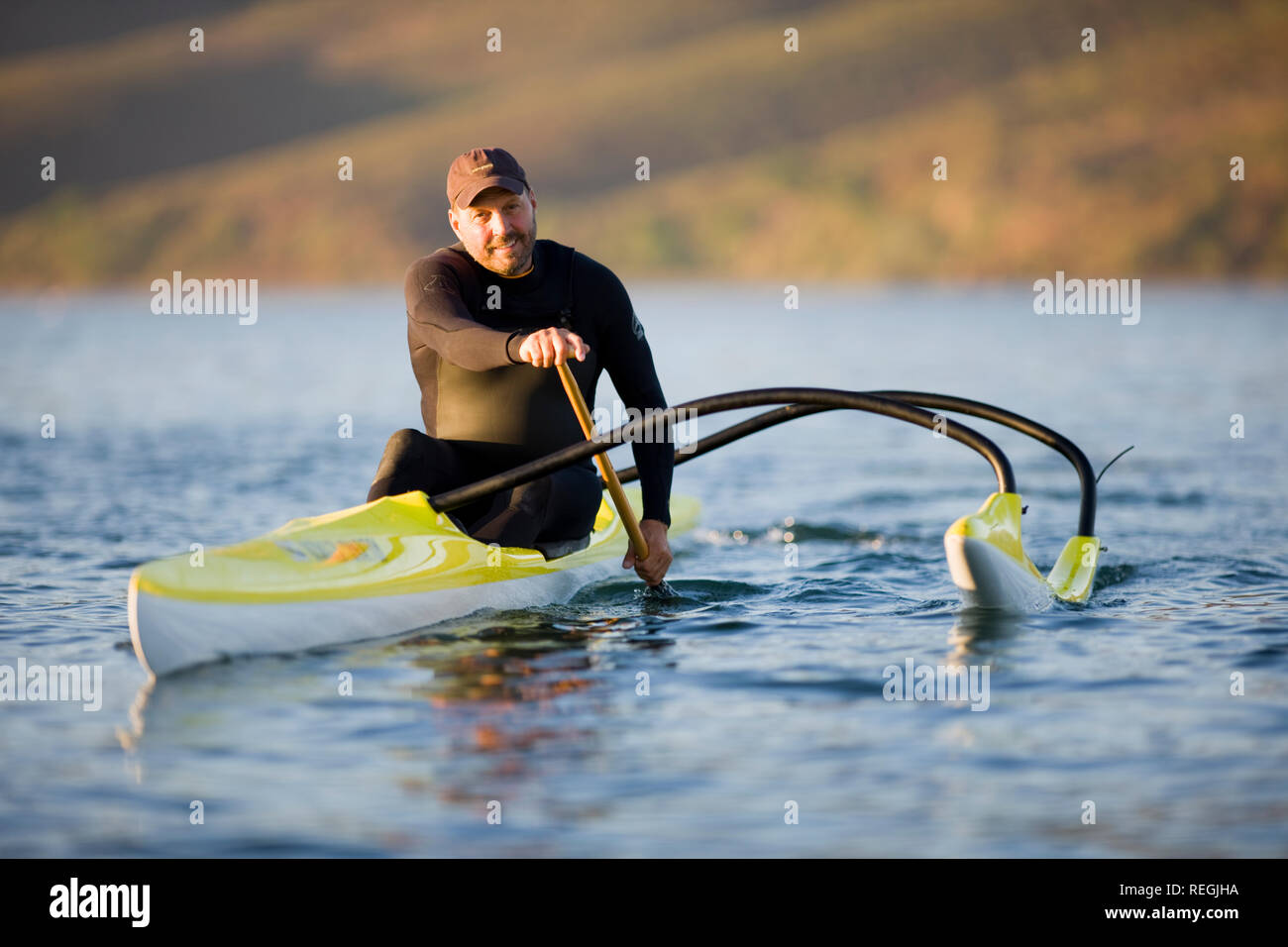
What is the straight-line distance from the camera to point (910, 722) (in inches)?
237

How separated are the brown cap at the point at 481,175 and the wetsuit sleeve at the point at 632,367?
0.61m

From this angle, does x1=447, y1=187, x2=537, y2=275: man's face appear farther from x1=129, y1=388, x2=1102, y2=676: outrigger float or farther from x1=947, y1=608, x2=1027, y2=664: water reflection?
x1=947, y1=608, x2=1027, y2=664: water reflection

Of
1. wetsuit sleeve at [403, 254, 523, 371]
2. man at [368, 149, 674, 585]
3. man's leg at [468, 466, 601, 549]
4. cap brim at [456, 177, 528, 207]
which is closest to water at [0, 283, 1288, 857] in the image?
man's leg at [468, 466, 601, 549]

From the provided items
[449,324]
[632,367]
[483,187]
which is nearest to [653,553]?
[632,367]

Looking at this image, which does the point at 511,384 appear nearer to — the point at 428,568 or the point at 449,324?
the point at 449,324

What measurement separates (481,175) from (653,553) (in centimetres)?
211

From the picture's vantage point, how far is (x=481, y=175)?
7.31 metres

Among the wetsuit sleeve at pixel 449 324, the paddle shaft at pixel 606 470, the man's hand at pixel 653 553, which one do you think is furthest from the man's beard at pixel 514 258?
the man's hand at pixel 653 553

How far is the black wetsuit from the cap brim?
37cm

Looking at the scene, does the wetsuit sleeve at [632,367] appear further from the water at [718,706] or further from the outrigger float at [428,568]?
the water at [718,706]

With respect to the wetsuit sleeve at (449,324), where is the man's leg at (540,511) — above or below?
below

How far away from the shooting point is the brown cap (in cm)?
729

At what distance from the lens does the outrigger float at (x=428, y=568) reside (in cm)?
642
